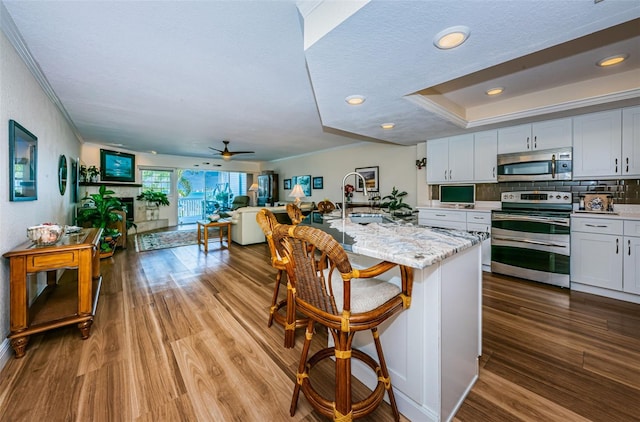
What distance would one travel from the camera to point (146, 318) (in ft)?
7.69

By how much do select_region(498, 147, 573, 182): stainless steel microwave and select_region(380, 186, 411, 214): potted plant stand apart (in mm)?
1646

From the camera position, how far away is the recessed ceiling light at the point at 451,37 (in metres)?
1.44

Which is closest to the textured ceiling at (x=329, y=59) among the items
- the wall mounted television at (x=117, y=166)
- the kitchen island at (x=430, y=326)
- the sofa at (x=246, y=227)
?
the kitchen island at (x=430, y=326)

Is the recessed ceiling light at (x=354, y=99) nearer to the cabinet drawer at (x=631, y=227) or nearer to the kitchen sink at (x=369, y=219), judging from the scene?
the kitchen sink at (x=369, y=219)

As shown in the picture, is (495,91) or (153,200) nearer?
(495,91)

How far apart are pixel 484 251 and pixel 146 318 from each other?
4.32 meters

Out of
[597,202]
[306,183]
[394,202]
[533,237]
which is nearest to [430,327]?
[533,237]

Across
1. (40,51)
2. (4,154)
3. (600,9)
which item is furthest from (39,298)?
(600,9)

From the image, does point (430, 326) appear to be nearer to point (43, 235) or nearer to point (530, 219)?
point (43, 235)

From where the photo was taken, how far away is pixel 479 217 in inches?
143

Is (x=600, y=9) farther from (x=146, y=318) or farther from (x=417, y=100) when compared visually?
(x=146, y=318)

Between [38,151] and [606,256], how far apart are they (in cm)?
622

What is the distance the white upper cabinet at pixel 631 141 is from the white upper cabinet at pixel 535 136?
44cm

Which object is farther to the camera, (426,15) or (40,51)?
(40,51)
